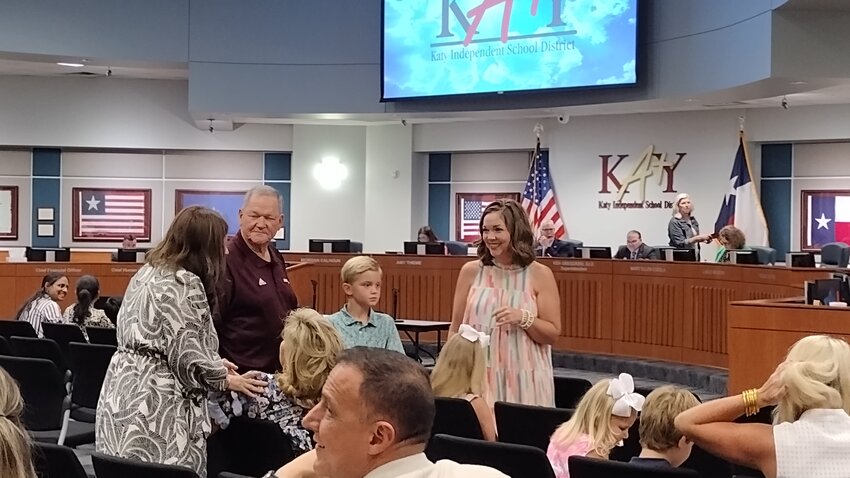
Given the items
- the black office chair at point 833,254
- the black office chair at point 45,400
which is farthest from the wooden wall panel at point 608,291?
the black office chair at point 45,400

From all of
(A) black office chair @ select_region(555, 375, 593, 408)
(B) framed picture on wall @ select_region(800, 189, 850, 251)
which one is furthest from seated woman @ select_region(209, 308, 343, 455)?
(B) framed picture on wall @ select_region(800, 189, 850, 251)

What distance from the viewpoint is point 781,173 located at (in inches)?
529

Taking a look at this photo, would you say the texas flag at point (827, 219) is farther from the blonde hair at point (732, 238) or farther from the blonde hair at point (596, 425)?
the blonde hair at point (596, 425)

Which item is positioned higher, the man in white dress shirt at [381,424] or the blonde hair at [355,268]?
the blonde hair at [355,268]

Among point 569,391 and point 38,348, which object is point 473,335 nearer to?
point 569,391

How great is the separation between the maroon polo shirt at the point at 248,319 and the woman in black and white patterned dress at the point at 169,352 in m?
0.40

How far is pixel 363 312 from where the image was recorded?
14.0 feet

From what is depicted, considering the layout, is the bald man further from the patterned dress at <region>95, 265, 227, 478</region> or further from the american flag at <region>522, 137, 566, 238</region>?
the patterned dress at <region>95, 265, 227, 478</region>

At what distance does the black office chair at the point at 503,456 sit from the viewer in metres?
3.22

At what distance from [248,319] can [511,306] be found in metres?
1.09

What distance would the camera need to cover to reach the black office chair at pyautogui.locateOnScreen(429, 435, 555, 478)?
3.22 m

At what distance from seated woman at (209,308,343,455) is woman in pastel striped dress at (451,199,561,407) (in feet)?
3.28

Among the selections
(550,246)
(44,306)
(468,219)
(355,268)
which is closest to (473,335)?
(355,268)

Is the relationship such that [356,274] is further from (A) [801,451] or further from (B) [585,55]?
(B) [585,55]
